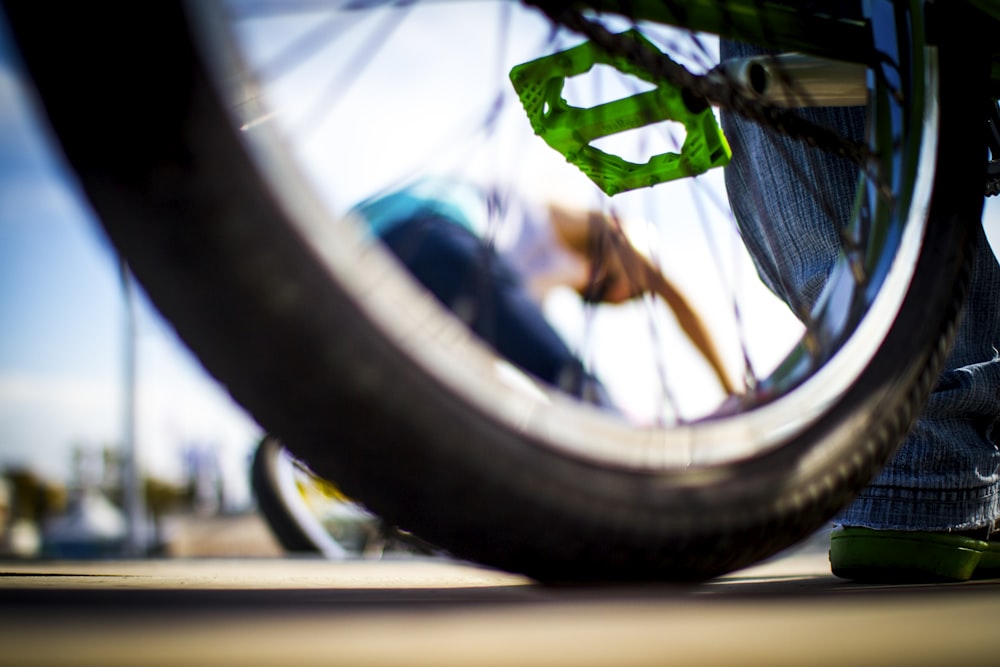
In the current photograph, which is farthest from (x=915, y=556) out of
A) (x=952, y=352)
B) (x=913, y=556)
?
(x=952, y=352)

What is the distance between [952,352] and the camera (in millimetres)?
866

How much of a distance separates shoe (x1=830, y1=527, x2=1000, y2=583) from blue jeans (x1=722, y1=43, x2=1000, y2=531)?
0.01 m

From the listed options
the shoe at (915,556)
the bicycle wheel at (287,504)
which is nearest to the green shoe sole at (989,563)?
the shoe at (915,556)

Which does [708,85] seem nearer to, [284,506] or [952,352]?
[952,352]

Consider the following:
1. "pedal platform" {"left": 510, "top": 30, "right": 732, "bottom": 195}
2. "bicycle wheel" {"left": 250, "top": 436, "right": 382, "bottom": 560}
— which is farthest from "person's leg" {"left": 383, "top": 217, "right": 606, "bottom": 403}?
"bicycle wheel" {"left": 250, "top": 436, "right": 382, "bottom": 560}

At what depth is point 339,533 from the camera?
295 centimetres

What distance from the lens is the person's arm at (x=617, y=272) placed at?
32.8 inches

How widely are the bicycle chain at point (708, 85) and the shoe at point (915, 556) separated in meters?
0.35

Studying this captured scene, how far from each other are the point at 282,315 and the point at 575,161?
0.44 metres

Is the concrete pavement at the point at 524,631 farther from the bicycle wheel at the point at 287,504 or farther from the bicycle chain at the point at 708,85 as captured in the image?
the bicycle wheel at the point at 287,504

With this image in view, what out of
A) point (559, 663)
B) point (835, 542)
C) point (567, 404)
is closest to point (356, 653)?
point (559, 663)

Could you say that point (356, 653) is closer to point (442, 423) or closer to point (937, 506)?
point (442, 423)

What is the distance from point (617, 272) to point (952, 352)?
0.46 m

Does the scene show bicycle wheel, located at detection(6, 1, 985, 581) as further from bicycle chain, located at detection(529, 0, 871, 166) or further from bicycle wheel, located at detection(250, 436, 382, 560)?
bicycle wheel, located at detection(250, 436, 382, 560)
